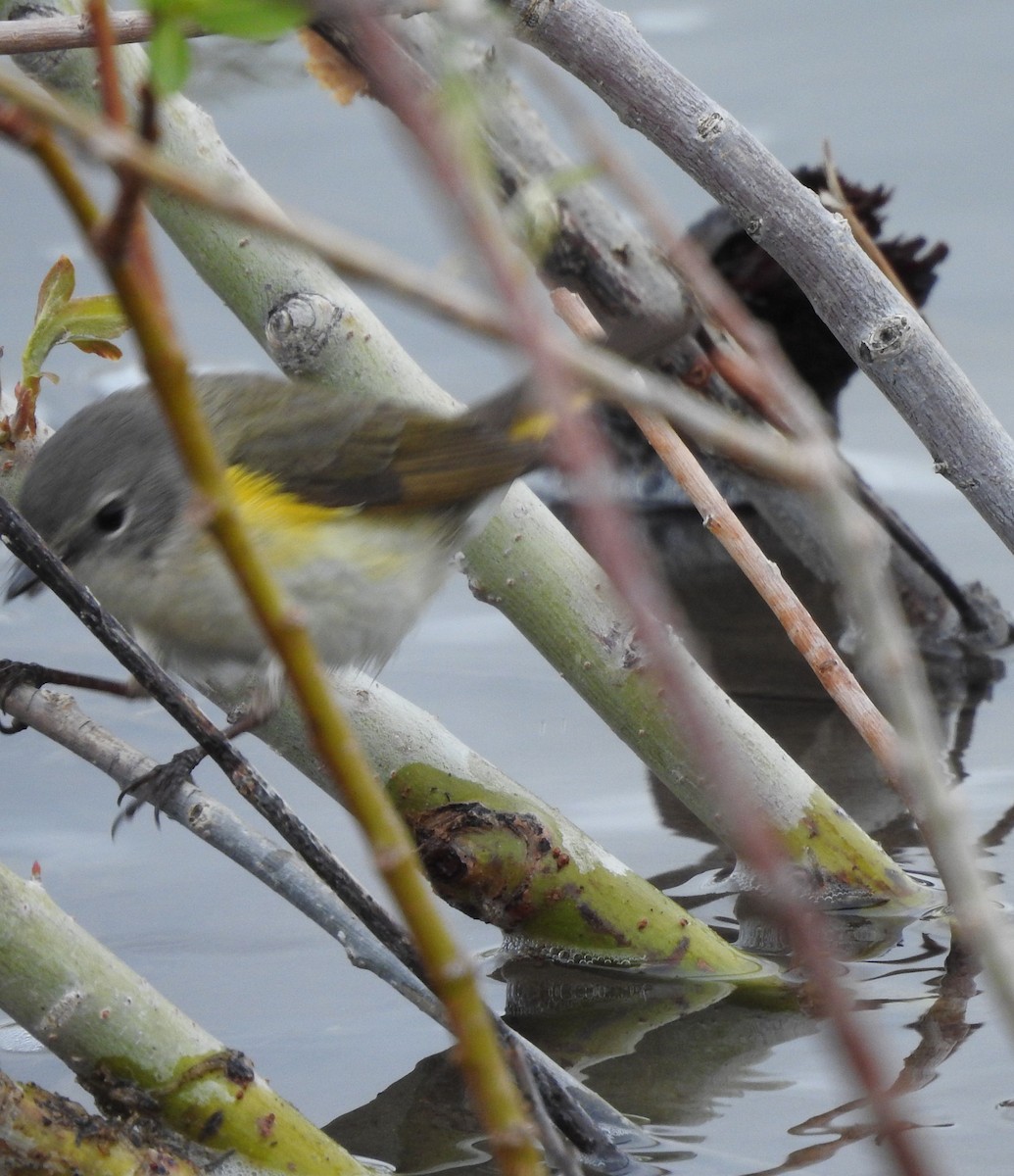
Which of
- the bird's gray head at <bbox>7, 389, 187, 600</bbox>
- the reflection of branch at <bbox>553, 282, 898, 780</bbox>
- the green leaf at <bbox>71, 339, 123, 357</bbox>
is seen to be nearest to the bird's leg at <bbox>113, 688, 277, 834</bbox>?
the bird's gray head at <bbox>7, 389, 187, 600</bbox>

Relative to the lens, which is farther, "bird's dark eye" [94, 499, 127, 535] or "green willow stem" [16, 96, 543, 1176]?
"bird's dark eye" [94, 499, 127, 535]

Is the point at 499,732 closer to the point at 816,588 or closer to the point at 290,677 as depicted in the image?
the point at 816,588

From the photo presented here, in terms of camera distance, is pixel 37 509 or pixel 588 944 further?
pixel 588 944

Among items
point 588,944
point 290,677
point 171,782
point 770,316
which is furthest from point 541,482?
point 290,677

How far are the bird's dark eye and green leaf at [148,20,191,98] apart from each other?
1.56m

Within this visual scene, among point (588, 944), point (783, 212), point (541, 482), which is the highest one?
point (541, 482)

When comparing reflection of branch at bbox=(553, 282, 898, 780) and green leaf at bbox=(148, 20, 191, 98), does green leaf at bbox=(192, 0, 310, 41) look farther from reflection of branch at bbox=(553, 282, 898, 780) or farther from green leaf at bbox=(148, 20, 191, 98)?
reflection of branch at bbox=(553, 282, 898, 780)

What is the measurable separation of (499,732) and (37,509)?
5.34ft

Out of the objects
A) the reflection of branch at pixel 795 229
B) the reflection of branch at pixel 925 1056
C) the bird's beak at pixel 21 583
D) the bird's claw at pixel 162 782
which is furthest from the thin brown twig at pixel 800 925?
the bird's beak at pixel 21 583

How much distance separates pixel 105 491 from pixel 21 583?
0.22m

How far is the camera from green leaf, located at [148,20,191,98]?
638 millimetres

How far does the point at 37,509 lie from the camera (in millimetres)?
2125

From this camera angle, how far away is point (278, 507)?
2252 mm

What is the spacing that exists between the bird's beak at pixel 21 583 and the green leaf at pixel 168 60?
65.0 inches
